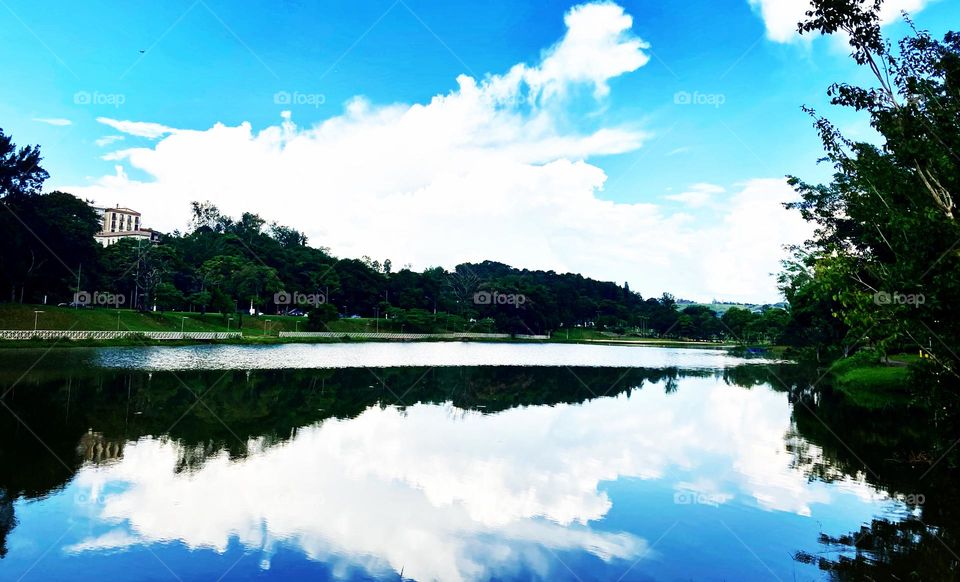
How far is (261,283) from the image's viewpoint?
10406 centimetres

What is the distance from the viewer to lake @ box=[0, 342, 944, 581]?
32.1 ft

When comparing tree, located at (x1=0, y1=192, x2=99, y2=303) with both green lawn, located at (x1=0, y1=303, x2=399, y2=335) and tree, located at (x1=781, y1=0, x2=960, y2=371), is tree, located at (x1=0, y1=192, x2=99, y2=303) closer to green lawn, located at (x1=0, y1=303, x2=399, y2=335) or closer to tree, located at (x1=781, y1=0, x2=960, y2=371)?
green lawn, located at (x1=0, y1=303, x2=399, y2=335)

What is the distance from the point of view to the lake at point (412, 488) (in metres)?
9.80

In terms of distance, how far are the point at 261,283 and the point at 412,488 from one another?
97536 mm

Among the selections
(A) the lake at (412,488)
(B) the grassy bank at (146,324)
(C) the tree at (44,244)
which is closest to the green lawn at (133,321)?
(B) the grassy bank at (146,324)

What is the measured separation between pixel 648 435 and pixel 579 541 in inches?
491

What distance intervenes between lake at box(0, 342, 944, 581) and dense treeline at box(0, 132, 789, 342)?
1778 inches

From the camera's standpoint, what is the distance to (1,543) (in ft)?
31.2

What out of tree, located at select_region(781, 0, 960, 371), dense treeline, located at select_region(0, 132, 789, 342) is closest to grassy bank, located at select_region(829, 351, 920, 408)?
tree, located at select_region(781, 0, 960, 371)

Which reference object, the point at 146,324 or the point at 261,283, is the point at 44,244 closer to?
the point at 146,324

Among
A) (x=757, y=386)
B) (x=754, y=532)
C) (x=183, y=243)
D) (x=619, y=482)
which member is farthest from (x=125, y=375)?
(x=183, y=243)

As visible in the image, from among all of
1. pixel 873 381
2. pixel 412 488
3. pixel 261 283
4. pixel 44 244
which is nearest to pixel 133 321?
pixel 44 244

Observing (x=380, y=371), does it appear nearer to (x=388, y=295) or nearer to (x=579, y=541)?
(x=579, y=541)

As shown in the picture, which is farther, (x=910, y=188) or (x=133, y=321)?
(x=133, y=321)
